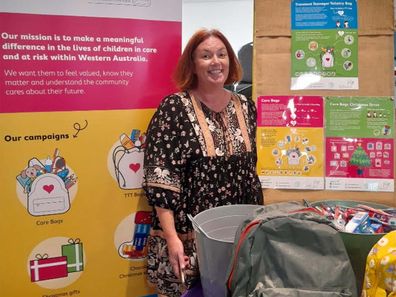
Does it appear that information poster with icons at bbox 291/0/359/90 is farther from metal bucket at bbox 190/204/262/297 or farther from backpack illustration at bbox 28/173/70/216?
backpack illustration at bbox 28/173/70/216

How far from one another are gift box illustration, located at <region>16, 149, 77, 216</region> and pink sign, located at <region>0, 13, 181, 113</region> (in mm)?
208

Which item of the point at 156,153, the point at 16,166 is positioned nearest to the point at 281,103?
the point at 156,153

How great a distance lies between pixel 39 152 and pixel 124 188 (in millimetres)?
360

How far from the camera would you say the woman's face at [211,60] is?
1559 millimetres

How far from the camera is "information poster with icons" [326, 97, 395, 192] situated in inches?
66.5

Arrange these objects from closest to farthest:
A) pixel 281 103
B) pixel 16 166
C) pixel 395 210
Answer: pixel 16 166, pixel 395 210, pixel 281 103

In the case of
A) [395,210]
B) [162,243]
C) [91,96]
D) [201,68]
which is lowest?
[162,243]

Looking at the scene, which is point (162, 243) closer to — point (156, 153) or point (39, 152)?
point (156, 153)

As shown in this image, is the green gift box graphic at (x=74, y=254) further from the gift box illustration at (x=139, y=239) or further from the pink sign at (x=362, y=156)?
the pink sign at (x=362, y=156)

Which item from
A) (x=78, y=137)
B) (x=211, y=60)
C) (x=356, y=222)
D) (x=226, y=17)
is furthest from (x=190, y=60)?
(x=226, y=17)

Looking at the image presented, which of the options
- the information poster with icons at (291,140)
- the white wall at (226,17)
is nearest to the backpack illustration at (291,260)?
the information poster with icons at (291,140)

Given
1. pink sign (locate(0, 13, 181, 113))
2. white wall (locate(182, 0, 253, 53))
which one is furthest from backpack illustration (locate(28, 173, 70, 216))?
white wall (locate(182, 0, 253, 53))

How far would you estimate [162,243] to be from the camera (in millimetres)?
1610

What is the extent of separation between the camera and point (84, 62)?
61.5 inches
